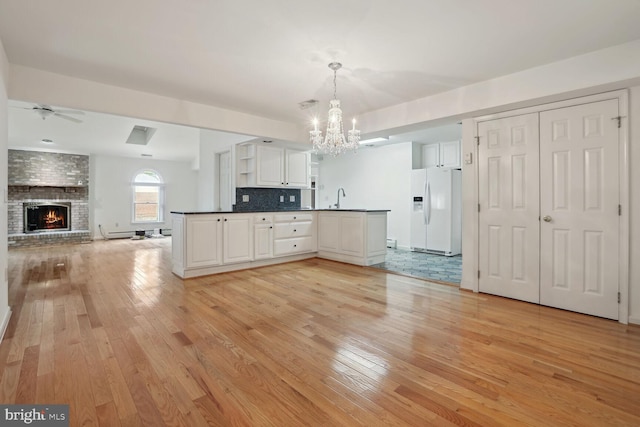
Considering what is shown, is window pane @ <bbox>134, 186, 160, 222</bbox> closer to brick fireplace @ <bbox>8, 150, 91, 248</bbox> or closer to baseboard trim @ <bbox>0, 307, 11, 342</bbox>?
brick fireplace @ <bbox>8, 150, 91, 248</bbox>

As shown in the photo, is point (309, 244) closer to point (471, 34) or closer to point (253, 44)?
point (253, 44)

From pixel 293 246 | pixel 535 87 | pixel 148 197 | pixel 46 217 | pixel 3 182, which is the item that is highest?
pixel 535 87

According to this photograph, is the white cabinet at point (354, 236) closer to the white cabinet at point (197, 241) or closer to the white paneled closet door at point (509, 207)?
the white paneled closet door at point (509, 207)

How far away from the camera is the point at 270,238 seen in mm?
5086

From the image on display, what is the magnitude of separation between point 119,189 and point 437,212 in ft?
29.8

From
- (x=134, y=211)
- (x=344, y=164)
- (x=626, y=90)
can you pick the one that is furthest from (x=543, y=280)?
(x=134, y=211)

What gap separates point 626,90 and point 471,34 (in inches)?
63.0

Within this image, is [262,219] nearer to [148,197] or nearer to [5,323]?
[5,323]

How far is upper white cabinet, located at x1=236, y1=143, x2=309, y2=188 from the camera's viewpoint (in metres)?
5.61

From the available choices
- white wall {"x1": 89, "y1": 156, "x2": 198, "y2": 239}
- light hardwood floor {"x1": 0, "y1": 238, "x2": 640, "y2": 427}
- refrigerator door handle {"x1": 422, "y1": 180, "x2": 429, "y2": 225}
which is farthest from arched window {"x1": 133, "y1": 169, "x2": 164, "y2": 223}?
refrigerator door handle {"x1": 422, "y1": 180, "x2": 429, "y2": 225}

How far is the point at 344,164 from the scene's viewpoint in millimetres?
8336

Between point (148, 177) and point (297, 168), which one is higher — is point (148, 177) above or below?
above

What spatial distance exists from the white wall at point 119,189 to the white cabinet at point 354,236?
6783 millimetres

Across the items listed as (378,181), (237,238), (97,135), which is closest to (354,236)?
(237,238)
